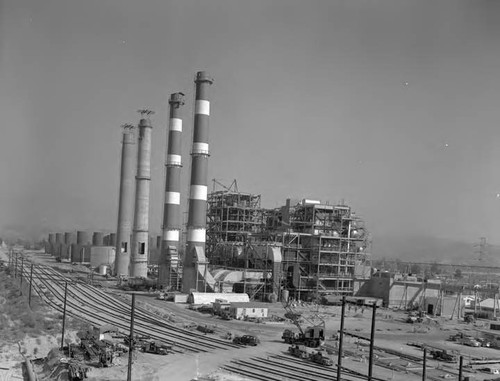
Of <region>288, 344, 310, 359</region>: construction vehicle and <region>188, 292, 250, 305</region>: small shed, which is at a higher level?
<region>288, 344, 310, 359</region>: construction vehicle

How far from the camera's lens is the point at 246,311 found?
40.0 meters

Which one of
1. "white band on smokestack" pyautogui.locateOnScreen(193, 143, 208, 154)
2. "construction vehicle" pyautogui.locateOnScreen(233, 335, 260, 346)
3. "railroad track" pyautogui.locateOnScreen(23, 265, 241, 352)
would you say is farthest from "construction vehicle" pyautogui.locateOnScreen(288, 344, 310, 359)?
"white band on smokestack" pyautogui.locateOnScreen(193, 143, 208, 154)

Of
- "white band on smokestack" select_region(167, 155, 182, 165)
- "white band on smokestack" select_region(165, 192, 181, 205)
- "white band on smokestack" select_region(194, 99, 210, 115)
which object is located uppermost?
"white band on smokestack" select_region(194, 99, 210, 115)

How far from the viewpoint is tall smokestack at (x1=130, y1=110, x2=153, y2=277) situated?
2312 inches

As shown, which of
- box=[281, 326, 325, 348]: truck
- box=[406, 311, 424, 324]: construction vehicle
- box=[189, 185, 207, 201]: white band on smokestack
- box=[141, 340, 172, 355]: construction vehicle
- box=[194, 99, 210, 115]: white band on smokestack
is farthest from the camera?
box=[194, 99, 210, 115]: white band on smokestack

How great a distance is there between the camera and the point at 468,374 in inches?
1012

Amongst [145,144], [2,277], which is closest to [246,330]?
[2,277]

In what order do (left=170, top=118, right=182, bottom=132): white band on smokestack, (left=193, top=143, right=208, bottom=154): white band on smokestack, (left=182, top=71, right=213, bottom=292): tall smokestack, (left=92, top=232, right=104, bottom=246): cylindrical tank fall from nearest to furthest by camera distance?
1. (left=182, top=71, right=213, bottom=292): tall smokestack
2. (left=193, top=143, right=208, bottom=154): white band on smokestack
3. (left=170, top=118, right=182, bottom=132): white band on smokestack
4. (left=92, top=232, right=104, bottom=246): cylindrical tank

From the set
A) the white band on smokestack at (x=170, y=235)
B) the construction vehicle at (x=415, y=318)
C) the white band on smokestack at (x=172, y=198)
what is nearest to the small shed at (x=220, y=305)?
the white band on smokestack at (x=170, y=235)

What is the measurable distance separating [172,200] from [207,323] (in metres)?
21.9

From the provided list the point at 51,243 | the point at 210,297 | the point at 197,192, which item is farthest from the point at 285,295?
the point at 51,243

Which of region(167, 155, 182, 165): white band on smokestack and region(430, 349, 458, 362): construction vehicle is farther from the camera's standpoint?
region(167, 155, 182, 165): white band on smokestack

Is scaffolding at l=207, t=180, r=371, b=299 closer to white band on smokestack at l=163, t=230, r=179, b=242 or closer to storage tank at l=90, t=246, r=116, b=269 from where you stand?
white band on smokestack at l=163, t=230, r=179, b=242

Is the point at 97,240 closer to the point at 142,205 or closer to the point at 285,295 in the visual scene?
the point at 142,205
